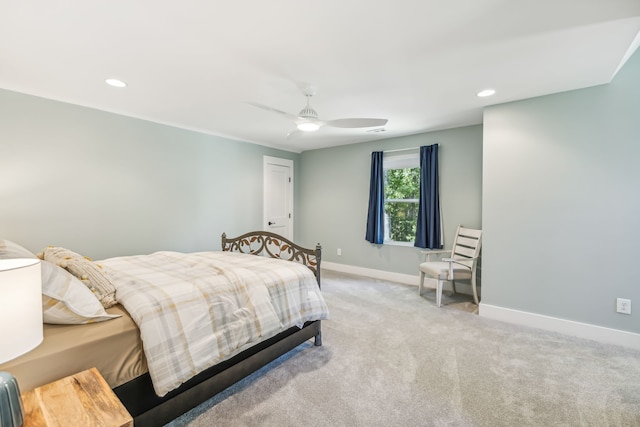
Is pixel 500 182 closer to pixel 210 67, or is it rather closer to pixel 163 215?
pixel 210 67

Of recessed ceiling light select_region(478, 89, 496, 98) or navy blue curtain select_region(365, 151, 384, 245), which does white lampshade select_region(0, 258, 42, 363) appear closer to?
recessed ceiling light select_region(478, 89, 496, 98)

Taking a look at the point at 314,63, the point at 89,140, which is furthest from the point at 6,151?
the point at 314,63

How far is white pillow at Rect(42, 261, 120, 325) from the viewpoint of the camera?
55.7 inches

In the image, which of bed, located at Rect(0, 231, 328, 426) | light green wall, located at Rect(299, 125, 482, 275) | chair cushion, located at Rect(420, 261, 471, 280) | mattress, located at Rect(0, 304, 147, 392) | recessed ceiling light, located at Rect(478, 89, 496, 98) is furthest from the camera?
light green wall, located at Rect(299, 125, 482, 275)

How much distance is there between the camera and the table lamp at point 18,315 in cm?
96

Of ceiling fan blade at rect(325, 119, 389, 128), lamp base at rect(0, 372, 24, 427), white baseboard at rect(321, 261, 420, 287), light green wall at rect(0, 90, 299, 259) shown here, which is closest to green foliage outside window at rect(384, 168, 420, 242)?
white baseboard at rect(321, 261, 420, 287)

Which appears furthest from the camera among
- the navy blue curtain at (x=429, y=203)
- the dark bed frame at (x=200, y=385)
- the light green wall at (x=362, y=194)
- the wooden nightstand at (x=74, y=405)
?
the navy blue curtain at (x=429, y=203)

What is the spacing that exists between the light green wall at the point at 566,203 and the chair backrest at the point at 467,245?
17.2 inches

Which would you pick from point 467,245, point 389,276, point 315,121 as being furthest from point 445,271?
point 315,121

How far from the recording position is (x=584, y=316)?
9.25 ft

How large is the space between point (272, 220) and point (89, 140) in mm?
2936

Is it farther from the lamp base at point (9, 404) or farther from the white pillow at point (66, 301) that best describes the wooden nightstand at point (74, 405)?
the white pillow at point (66, 301)

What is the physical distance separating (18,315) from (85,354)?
0.44 m

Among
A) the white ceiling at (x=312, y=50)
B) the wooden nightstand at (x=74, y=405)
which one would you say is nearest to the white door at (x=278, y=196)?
the white ceiling at (x=312, y=50)
